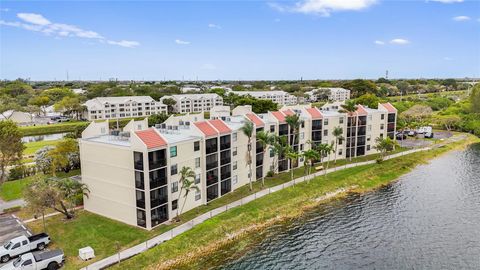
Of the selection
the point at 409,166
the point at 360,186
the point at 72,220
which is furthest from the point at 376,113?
the point at 72,220

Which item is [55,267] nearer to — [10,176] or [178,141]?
[178,141]

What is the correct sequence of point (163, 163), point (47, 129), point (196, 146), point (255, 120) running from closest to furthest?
point (163, 163) < point (196, 146) < point (255, 120) < point (47, 129)

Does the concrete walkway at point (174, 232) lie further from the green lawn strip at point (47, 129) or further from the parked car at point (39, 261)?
the green lawn strip at point (47, 129)

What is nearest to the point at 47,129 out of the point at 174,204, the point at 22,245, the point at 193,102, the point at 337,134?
the point at 193,102

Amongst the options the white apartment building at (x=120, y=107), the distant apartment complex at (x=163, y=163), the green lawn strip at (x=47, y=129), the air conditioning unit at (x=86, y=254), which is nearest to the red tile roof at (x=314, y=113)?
the distant apartment complex at (x=163, y=163)

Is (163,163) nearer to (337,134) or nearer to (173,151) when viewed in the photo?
(173,151)

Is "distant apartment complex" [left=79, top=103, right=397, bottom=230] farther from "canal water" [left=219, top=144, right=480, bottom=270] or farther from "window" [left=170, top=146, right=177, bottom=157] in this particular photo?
"canal water" [left=219, top=144, right=480, bottom=270]
